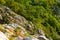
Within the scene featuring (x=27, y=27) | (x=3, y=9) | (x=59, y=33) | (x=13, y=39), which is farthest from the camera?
(x=59, y=33)

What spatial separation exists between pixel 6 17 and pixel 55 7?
144 ft

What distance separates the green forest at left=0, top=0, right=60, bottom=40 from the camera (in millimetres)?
41906

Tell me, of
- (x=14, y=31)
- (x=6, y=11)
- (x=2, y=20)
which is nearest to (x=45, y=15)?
(x=6, y=11)

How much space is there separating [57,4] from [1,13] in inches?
1885

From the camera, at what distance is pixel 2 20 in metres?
28.6

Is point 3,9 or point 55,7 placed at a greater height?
point 55,7

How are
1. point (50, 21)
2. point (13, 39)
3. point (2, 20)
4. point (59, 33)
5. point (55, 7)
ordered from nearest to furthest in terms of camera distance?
1. point (13, 39)
2. point (2, 20)
3. point (59, 33)
4. point (50, 21)
5. point (55, 7)

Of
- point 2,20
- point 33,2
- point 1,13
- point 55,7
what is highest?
point 55,7

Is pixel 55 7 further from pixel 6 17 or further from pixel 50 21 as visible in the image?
pixel 6 17

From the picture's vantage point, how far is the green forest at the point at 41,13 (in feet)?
137

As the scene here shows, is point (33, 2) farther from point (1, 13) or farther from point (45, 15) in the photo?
point (1, 13)

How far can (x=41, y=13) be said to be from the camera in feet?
183

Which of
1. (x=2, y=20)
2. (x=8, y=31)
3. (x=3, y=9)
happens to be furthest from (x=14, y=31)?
(x=3, y=9)

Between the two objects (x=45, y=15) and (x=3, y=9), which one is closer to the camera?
(x=3, y=9)
